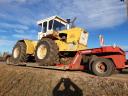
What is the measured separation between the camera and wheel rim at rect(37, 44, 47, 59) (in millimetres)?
11910

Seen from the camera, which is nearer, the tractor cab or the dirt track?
the dirt track

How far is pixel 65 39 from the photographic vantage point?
11805 mm

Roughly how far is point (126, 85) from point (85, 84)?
153cm

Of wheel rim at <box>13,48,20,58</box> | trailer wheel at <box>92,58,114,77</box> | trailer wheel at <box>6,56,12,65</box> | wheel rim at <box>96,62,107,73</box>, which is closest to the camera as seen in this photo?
trailer wheel at <box>92,58,114,77</box>

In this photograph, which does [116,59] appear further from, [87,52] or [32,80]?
[32,80]

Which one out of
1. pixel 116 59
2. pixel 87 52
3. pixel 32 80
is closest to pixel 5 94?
pixel 32 80

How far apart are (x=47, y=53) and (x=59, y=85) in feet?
11.2

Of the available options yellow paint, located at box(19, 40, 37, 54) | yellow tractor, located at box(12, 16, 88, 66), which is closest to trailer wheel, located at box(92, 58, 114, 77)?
yellow tractor, located at box(12, 16, 88, 66)

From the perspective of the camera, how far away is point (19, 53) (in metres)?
13.9

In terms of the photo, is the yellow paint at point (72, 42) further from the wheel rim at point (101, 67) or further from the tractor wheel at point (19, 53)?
the tractor wheel at point (19, 53)

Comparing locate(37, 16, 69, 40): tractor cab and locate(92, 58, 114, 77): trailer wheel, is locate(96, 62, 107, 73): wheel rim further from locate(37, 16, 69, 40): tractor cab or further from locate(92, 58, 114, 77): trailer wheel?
locate(37, 16, 69, 40): tractor cab

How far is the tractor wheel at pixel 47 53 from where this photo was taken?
11172mm

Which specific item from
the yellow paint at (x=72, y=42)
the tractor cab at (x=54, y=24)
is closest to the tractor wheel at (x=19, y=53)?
the tractor cab at (x=54, y=24)

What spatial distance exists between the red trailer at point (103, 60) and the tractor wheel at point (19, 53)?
160 inches
